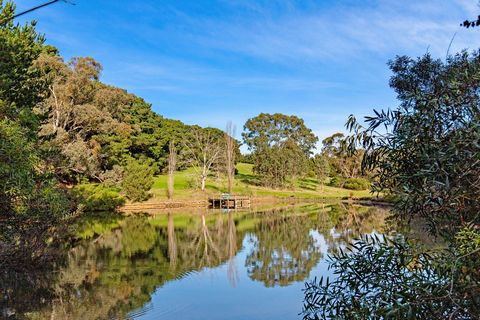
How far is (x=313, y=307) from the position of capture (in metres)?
3.89

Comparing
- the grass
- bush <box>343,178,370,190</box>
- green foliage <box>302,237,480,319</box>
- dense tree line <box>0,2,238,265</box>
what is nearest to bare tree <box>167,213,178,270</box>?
dense tree line <box>0,2,238,265</box>

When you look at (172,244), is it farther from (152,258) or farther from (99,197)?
(99,197)

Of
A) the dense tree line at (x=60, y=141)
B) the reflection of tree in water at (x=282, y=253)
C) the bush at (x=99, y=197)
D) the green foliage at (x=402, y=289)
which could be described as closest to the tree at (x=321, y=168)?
the dense tree line at (x=60, y=141)

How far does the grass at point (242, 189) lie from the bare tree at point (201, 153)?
1.17m

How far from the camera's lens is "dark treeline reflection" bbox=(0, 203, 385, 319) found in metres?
10.8

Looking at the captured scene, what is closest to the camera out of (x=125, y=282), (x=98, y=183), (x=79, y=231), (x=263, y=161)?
(x=125, y=282)

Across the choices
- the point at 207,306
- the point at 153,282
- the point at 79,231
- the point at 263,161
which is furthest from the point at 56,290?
the point at 263,161

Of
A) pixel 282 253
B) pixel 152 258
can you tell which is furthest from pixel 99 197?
pixel 282 253

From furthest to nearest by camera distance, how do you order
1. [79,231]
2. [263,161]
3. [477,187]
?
[263,161] < [79,231] < [477,187]

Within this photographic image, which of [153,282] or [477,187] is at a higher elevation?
[477,187]

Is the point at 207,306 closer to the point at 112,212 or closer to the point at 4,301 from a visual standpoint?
the point at 4,301

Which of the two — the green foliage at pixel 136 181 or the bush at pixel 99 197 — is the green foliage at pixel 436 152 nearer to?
the bush at pixel 99 197

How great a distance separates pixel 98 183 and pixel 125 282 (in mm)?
28364

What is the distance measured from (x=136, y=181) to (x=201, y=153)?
14372 millimetres
